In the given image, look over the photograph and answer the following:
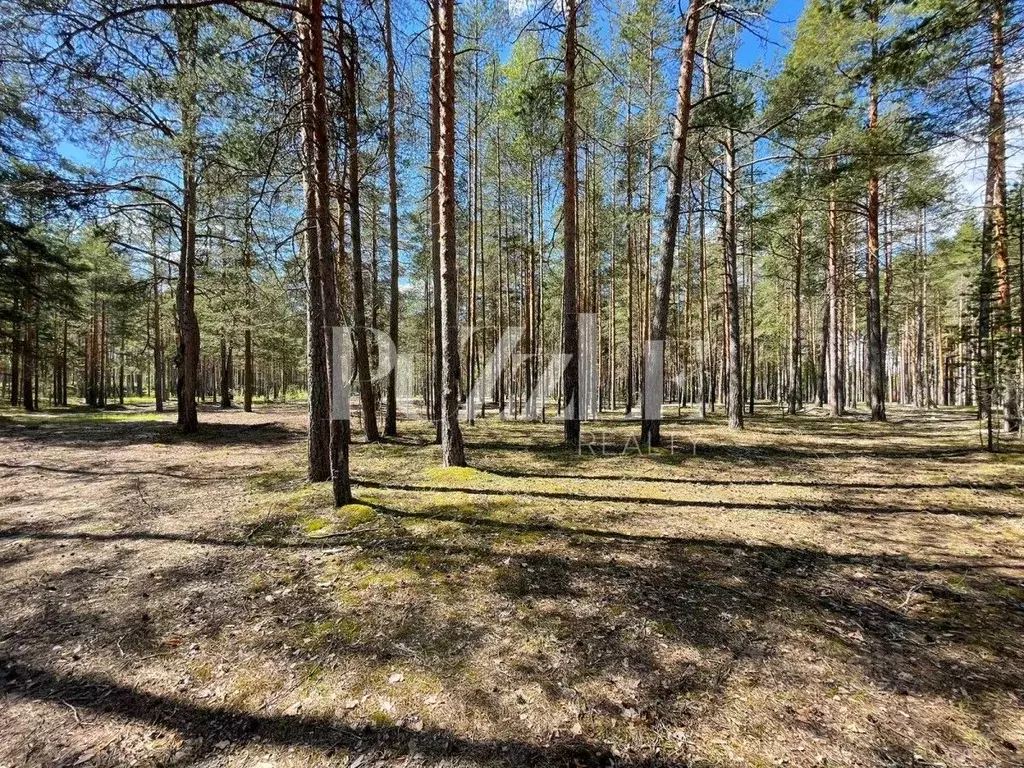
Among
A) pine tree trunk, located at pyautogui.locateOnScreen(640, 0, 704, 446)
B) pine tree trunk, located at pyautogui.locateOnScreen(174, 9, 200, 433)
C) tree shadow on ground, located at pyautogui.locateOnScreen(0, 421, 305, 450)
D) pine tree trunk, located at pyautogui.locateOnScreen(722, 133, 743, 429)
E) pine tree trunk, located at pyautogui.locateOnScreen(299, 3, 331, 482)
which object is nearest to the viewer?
pine tree trunk, located at pyautogui.locateOnScreen(299, 3, 331, 482)

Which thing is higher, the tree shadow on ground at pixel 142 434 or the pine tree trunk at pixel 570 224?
the pine tree trunk at pixel 570 224

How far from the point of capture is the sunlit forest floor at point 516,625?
2.16 m

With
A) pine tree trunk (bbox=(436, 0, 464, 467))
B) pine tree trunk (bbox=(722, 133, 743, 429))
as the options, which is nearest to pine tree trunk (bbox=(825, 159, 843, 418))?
pine tree trunk (bbox=(722, 133, 743, 429))

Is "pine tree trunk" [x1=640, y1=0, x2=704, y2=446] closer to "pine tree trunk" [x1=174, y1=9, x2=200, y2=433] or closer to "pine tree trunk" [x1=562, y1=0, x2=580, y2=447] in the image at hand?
"pine tree trunk" [x1=562, y1=0, x2=580, y2=447]

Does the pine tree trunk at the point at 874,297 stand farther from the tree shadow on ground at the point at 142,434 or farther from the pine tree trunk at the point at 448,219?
the tree shadow on ground at the point at 142,434

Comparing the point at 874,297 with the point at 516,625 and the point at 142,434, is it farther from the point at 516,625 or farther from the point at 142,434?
the point at 142,434

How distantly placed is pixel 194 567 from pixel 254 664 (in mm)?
1963

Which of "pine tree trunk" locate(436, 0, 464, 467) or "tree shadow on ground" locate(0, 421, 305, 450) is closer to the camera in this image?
"pine tree trunk" locate(436, 0, 464, 467)

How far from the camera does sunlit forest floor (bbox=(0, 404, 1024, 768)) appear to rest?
2158 mm

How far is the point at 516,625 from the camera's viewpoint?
10.1 ft

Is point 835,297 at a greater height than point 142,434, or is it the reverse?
point 835,297

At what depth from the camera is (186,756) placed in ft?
6.90

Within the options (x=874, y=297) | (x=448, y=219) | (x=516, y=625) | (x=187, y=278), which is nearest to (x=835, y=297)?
(x=874, y=297)

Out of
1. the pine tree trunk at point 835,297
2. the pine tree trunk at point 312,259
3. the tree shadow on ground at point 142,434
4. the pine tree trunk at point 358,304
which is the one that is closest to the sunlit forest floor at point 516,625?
the pine tree trunk at point 312,259
